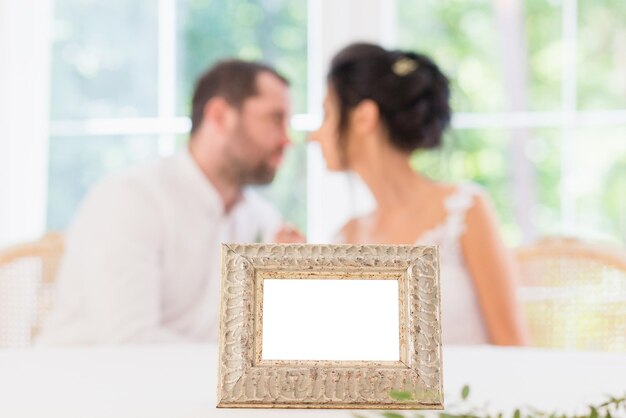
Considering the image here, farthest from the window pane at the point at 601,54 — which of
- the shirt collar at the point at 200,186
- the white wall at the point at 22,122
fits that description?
the white wall at the point at 22,122

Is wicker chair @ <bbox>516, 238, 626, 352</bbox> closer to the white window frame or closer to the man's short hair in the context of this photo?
the white window frame

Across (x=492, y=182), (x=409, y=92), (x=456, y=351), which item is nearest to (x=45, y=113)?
(x=409, y=92)

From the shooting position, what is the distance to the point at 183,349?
4.23 ft

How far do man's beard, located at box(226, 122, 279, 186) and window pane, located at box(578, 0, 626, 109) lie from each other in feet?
2.97

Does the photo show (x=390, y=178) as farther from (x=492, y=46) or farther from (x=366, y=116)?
(x=492, y=46)

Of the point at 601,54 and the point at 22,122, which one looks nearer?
the point at 601,54

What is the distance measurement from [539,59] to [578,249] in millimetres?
811

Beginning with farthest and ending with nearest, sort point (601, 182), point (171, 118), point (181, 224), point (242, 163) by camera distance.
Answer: point (171, 118) → point (601, 182) → point (242, 163) → point (181, 224)

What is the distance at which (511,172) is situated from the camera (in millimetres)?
2557

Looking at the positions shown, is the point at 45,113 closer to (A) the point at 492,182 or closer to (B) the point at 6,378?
(A) the point at 492,182

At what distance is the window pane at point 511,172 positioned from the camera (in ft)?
8.30

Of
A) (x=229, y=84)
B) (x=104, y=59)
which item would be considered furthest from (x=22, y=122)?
(x=229, y=84)

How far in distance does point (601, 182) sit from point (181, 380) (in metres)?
1.83

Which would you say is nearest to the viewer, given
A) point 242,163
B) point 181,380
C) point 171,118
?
point 181,380
